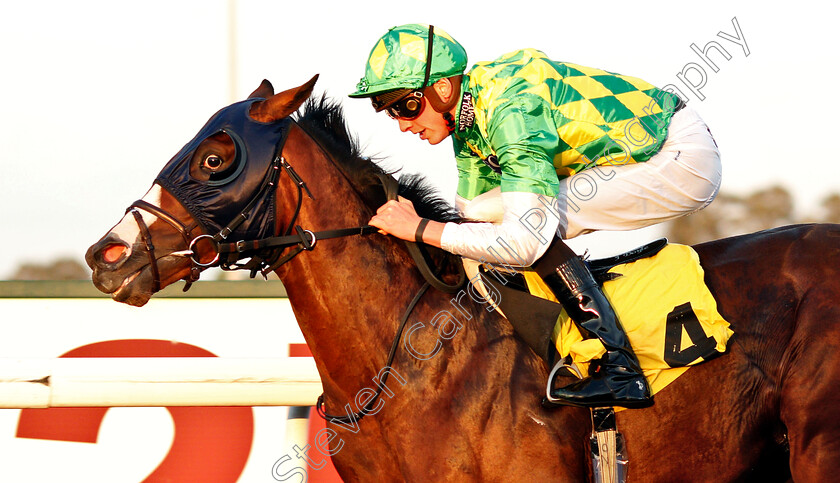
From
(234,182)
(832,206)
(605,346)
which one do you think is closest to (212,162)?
(234,182)

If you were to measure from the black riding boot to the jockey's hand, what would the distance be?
0.48 metres

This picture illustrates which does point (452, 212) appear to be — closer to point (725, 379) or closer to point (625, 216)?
point (625, 216)

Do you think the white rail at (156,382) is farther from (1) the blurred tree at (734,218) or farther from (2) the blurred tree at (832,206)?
(2) the blurred tree at (832,206)

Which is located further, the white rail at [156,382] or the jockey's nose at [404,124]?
the white rail at [156,382]

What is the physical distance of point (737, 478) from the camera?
2.75 m

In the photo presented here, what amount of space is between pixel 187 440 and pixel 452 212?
205 centimetres

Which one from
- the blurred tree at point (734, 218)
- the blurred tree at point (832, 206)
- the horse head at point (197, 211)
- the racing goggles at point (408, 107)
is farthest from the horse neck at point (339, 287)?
the blurred tree at point (832, 206)

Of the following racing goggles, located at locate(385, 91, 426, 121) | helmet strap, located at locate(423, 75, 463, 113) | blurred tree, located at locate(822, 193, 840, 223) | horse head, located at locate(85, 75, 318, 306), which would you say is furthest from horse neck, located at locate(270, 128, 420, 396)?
blurred tree, located at locate(822, 193, 840, 223)

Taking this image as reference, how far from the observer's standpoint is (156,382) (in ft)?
11.0

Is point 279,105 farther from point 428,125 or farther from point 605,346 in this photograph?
point 605,346

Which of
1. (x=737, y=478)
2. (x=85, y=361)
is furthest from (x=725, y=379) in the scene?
(x=85, y=361)

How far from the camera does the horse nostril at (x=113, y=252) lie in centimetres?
254

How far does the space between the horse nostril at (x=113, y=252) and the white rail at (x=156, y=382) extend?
926mm

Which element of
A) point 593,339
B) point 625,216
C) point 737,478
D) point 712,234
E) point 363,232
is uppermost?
point 712,234
